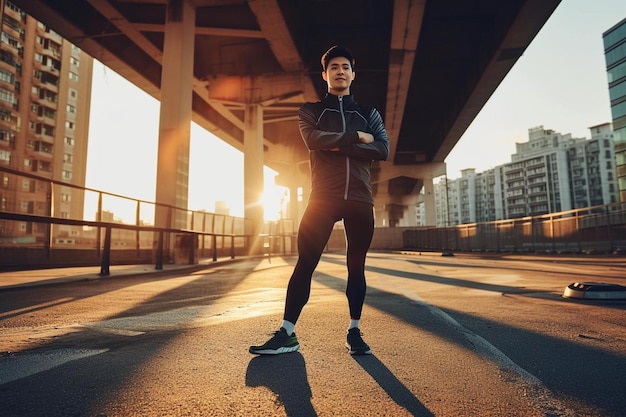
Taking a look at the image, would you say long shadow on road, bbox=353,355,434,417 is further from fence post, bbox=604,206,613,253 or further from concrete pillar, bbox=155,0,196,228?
fence post, bbox=604,206,613,253

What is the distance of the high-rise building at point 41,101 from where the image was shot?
5059 centimetres

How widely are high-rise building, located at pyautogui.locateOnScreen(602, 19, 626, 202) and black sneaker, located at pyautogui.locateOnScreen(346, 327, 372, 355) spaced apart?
54.5 m

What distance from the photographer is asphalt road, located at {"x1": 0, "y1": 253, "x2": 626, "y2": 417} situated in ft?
5.23

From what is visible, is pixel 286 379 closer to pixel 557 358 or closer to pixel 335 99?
pixel 557 358

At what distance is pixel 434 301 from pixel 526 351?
2404mm

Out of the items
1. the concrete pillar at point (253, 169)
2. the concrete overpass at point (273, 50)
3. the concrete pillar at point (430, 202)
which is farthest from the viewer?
the concrete pillar at point (430, 202)

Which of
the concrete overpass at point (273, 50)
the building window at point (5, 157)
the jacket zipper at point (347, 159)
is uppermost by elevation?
the building window at point (5, 157)

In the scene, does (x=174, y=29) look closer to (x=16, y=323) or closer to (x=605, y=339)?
(x=16, y=323)

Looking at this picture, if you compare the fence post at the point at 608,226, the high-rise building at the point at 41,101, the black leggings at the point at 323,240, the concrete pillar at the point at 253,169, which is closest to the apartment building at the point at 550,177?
the concrete pillar at the point at 253,169

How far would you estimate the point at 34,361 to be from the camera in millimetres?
2174

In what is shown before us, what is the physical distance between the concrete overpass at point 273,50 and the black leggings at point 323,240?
12303 mm

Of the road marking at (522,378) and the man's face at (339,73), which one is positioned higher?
the man's face at (339,73)

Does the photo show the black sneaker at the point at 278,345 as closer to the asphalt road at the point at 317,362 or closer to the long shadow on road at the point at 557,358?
the asphalt road at the point at 317,362

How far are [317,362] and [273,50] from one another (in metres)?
19.4
